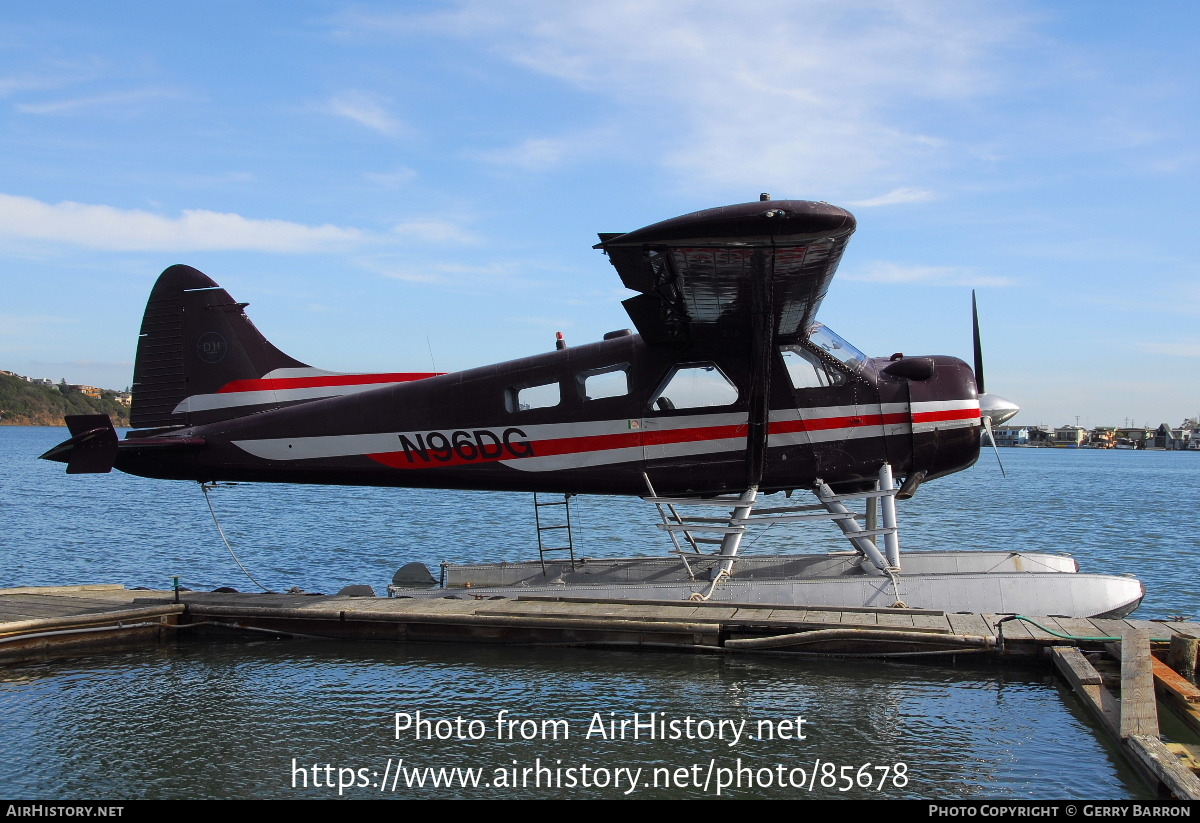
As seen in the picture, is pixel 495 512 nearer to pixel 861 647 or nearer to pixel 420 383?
pixel 420 383

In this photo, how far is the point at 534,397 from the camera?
9.55 metres

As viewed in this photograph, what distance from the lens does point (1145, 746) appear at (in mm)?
5609

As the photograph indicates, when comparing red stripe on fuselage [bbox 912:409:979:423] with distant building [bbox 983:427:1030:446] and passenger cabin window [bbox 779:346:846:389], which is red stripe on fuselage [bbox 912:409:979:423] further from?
distant building [bbox 983:427:1030:446]

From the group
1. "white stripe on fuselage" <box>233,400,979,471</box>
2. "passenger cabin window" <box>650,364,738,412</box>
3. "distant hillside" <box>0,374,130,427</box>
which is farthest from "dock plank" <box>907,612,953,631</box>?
"distant hillside" <box>0,374,130,427</box>

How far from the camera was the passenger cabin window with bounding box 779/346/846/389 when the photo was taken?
925 cm

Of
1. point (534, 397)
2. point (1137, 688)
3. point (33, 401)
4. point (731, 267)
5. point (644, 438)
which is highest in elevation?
point (33, 401)

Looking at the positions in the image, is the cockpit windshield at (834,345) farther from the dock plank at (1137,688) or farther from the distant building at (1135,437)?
the distant building at (1135,437)

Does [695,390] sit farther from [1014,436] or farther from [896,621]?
[1014,436]

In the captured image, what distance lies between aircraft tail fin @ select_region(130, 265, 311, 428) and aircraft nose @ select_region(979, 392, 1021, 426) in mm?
7213

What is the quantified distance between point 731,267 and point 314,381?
16.8 feet

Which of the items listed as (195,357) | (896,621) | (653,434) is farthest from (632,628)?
(195,357)

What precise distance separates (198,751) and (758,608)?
4.93m

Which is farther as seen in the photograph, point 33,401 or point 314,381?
point 33,401
